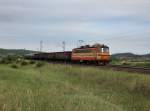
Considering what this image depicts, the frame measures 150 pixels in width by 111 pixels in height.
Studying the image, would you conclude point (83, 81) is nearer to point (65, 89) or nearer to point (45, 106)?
point (65, 89)

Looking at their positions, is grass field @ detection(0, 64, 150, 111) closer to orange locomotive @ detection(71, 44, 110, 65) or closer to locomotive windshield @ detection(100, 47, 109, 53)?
orange locomotive @ detection(71, 44, 110, 65)

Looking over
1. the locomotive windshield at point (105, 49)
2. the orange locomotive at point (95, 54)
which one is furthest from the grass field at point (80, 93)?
the locomotive windshield at point (105, 49)

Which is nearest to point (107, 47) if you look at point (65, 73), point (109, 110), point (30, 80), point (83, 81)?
point (65, 73)

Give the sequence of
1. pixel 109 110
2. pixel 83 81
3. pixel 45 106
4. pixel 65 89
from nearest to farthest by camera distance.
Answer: pixel 45 106 < pixel 109 110 < pixel 65 89 < pixel 83 81

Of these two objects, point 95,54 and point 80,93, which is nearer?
point 80,93

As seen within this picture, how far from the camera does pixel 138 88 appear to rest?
24281 millimetres

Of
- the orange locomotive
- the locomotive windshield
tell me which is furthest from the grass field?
the locomotive windshield

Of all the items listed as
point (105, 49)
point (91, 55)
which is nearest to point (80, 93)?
point (91, 55)

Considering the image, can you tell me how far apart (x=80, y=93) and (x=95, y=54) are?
98.5 ft

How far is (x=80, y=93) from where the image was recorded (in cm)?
2194

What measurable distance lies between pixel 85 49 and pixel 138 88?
103 ft

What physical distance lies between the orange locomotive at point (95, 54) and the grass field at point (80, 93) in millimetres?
13552

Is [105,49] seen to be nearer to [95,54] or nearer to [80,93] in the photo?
[95,54]

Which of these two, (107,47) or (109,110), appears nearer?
(109,110)
